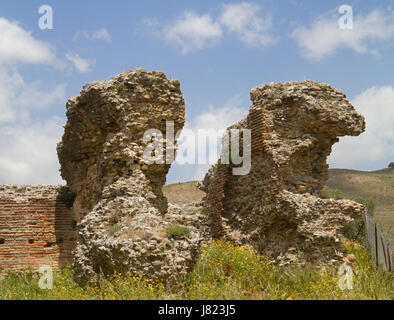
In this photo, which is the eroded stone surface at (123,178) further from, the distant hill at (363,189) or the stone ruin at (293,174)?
the distant hill at (363,189)

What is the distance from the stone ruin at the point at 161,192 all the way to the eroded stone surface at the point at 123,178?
22 millimetres

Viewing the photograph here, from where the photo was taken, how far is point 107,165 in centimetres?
892

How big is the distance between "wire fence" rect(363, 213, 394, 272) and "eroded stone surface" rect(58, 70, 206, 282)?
457 cm

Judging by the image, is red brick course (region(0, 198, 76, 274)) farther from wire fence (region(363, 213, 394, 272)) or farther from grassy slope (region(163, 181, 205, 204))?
grassy slope (region(163, 181, 205, 204))

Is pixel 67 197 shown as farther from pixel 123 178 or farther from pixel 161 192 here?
pixel 161 192

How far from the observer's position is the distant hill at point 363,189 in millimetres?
30628

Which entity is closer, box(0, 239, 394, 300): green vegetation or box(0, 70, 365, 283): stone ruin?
box(0, 239, 394, 300): green vegetation

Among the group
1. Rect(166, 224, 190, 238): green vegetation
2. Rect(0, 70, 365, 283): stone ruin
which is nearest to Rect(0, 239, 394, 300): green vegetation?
Rect(0, 70, 365, 283): stone ruin

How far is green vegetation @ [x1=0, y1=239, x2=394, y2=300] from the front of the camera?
6727 millimetres

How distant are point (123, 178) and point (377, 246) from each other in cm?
633
